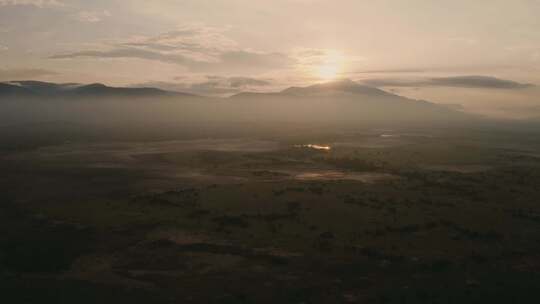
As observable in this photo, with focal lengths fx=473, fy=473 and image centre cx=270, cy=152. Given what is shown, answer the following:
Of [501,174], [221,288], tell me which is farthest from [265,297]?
[501,174]

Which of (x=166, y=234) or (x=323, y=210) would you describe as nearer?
(x=166, y=234)

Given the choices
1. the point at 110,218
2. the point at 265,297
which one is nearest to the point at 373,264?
the point at 265,297

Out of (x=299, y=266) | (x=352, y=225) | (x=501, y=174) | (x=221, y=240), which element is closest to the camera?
(x=299, y=266)

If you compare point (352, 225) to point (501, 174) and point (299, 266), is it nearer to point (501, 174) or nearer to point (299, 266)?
point (299, 266)

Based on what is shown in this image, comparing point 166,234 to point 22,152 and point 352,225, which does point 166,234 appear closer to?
point 352,225

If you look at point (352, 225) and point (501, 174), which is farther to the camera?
point (501, 174)

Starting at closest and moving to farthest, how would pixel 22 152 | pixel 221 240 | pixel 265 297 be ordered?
pixel 265 297 < pixel 221 240 < pixel 22 152
